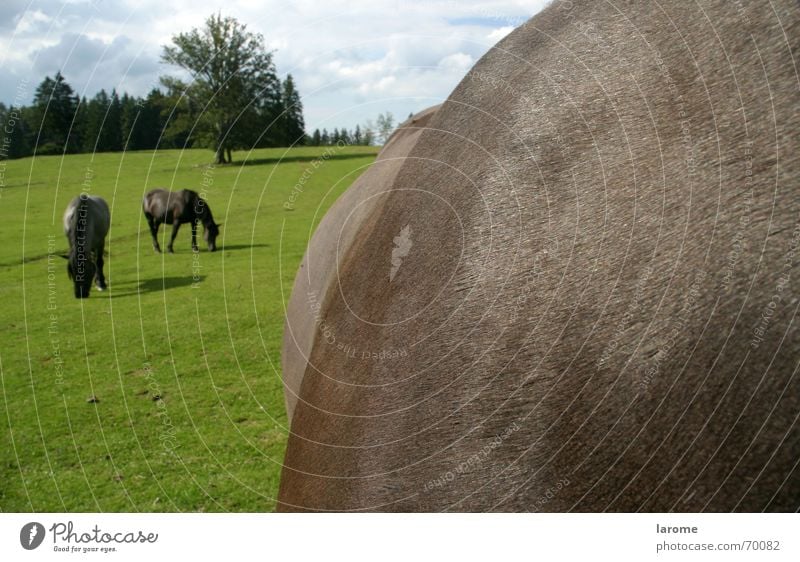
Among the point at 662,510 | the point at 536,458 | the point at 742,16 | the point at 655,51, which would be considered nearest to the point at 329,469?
the point at 536,458

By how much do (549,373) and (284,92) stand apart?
2.48m

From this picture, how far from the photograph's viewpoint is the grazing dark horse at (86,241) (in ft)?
29.7

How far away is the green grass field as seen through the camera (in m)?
4.41

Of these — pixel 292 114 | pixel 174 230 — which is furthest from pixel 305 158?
pixel 292 114

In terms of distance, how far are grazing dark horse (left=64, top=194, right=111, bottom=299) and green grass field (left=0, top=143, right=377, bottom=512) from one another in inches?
17.9

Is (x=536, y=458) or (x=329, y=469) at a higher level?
(x=536, y=458)

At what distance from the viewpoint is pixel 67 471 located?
470 centimetres

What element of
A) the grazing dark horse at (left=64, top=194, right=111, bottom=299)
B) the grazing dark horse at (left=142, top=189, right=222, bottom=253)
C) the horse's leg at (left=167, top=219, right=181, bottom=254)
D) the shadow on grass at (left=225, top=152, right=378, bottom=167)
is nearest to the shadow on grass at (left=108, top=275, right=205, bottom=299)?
the grazing dark horse at (left=64, top=194, right=111, bottom=299)

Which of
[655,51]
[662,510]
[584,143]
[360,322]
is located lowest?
[662,510]

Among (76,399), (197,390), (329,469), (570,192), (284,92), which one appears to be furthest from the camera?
(197,390)

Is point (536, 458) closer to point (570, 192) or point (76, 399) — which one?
point (570, 192)

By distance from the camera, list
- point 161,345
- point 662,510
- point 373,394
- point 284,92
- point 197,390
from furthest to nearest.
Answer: point 161,345 → point 197,390 → point 284,92 → point 373,394 → point 662,510

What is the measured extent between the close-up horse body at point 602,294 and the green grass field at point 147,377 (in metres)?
1.41

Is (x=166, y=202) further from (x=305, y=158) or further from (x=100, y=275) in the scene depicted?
(x=305, y=158)
